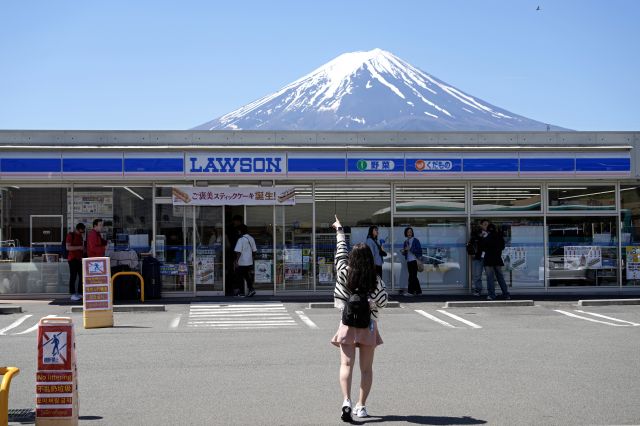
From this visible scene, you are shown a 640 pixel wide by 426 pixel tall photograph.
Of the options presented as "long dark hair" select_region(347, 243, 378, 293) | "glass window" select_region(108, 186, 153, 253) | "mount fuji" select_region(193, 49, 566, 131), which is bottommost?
"long dark hair" select_region(347, 243, 378, 293)

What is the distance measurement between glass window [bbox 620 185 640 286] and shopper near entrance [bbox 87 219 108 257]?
13525 millimetres

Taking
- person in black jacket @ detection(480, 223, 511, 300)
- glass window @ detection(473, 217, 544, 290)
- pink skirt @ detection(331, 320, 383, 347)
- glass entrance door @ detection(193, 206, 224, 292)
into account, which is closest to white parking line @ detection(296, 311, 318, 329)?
glass entrance door @ detection(193, 206, 224, 292)

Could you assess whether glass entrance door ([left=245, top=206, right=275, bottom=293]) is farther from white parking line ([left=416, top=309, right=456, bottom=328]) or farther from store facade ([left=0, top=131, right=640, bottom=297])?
white parking line ([left=416, top=309, right=456, bottom=328])

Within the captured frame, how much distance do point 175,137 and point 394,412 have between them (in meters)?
13.4

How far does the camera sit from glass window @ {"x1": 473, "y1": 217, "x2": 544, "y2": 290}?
21.1m

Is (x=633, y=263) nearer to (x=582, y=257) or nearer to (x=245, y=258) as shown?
(x=582, y=257)

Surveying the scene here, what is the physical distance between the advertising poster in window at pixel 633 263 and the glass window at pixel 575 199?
127 cm

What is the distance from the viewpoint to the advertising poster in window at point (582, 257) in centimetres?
2130

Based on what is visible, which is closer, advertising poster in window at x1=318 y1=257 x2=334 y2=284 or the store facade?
the store facade

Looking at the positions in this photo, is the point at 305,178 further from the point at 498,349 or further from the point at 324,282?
the point at 498,349

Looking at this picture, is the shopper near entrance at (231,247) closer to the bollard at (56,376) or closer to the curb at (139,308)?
the curb at (139,308)

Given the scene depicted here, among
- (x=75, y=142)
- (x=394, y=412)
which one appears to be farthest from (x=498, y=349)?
(x=75, y=142)

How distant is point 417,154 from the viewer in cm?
2011

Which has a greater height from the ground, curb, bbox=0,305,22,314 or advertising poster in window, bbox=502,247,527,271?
advertising poster in window, bbox=502,247,527,271
